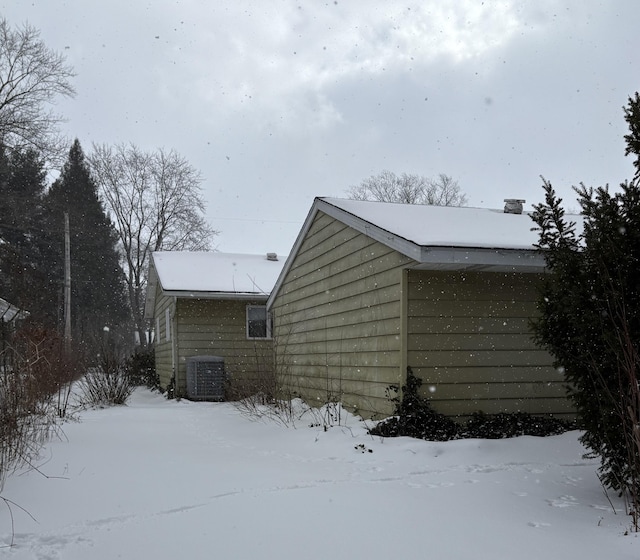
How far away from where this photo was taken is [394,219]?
8094mm

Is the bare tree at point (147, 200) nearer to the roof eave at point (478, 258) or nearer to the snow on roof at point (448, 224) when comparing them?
the snow on roof at point (448, 224)

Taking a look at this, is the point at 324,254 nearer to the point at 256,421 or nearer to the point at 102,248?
the point at 256,421

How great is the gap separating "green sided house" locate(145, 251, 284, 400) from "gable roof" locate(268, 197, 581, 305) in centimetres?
625

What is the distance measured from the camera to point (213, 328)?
15383 millimetres

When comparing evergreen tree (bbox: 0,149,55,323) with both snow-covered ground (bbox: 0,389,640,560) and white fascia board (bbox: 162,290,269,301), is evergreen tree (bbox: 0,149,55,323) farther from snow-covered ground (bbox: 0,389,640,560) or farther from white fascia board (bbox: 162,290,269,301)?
snow-covered ground (bbox: 0,389,640,560)

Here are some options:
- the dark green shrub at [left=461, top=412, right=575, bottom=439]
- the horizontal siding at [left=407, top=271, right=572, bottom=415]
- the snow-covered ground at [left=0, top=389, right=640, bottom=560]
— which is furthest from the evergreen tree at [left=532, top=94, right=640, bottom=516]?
the horizontal siding at [left=407, top=271, right=572, bottom=415]

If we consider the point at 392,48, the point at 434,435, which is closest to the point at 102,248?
the point at 392,48

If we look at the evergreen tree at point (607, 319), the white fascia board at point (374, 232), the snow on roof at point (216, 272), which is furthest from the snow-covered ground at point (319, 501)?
the snow on roof at point (216, 272)

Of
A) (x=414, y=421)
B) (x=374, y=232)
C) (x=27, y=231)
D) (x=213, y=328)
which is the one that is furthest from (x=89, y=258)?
(x=414, y=421)

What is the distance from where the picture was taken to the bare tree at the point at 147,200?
33.3m

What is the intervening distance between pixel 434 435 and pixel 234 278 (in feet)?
33.7

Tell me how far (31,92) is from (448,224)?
2097 cm

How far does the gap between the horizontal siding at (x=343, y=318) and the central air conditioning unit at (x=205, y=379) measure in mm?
3065

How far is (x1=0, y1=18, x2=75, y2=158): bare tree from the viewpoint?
22375mm
